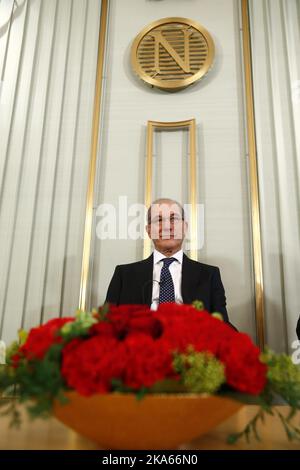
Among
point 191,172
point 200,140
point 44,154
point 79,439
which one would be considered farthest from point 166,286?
point 79,439

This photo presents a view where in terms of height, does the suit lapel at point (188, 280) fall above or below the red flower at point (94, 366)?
above

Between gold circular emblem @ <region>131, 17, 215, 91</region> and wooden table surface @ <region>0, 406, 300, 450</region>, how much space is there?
250 centimetres

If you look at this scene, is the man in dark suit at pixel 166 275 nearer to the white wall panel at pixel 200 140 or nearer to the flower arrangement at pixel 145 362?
the white wall panel at pixel 200 140

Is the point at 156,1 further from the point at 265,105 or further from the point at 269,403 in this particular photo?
the point at 269,403

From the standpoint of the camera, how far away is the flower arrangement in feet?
2.40

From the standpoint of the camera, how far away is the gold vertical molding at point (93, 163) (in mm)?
2650

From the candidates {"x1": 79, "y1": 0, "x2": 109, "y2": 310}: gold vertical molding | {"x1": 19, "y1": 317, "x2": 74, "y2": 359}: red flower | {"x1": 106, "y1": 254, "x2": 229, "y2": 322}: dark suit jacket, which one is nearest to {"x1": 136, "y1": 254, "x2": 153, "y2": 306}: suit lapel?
{"x1": 106, "y1": 254, "x2": 229, "y2": 322}: dark suit jacket

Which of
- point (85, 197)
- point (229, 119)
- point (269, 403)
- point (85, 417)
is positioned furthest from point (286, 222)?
point (85, 417)

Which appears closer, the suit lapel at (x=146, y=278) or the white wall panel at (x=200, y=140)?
the suit lapel at (x=146, y=278)

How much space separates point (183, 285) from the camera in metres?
2.35

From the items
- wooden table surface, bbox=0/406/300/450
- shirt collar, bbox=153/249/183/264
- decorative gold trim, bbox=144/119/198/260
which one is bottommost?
wooden table surface, bbox=0/406/300/450

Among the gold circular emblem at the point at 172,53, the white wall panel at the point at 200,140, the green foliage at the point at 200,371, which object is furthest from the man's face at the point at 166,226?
the green foliage at the point at 200,371

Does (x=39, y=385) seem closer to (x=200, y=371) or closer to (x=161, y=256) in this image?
(x=200, y=371)

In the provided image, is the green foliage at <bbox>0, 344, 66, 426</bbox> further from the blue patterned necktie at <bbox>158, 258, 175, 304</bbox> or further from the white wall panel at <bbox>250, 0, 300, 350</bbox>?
the white wall panel at <bbox>250, 0, 300, 350</bbox>
